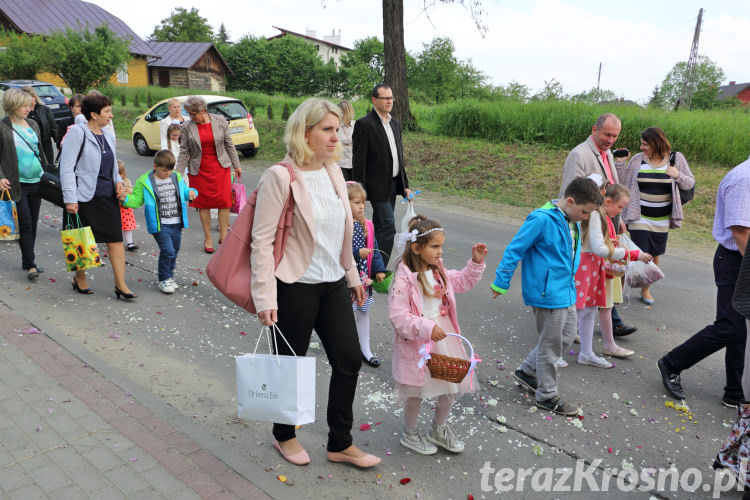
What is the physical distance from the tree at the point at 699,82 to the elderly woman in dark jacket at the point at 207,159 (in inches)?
1935

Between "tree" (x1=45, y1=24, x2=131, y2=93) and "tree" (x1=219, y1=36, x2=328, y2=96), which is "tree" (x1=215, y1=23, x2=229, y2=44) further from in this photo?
"tree" (x1=45, y1=24, x2=131, y2=93)

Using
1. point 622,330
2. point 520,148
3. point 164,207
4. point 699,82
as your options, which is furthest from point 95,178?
point 699,82

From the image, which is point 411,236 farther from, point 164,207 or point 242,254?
point 164,207

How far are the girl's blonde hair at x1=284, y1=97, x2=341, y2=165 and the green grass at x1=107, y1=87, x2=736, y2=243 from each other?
8791mm

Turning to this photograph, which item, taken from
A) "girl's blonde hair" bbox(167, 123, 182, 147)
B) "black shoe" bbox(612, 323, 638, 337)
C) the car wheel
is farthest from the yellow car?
"black shoe" bbox(612, 323, 638, 337)

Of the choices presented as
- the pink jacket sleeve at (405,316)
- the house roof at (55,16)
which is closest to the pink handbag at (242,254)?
the pink jacket sleeve at (405,316)

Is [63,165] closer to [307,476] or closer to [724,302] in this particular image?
[307,476]

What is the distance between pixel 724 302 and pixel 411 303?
8.50ft

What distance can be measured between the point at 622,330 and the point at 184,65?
6430 cm

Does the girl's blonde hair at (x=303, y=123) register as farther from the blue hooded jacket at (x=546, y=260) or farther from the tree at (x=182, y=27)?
the tree at (x=182, y=27)

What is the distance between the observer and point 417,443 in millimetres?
3770

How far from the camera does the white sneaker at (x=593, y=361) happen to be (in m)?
5.14

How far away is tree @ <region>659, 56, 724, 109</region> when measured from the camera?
179 feet

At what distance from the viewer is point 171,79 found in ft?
211
